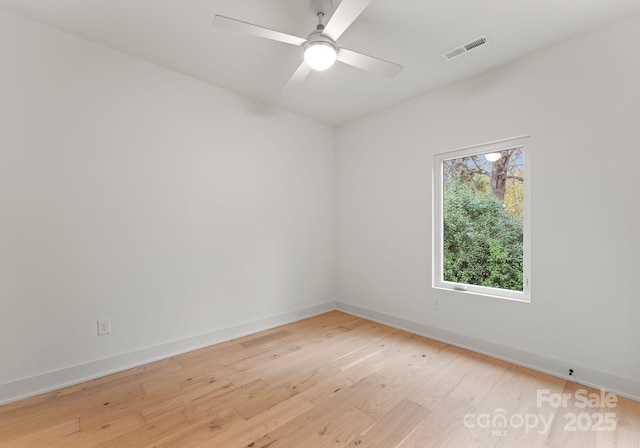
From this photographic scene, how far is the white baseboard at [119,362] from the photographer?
202 cm

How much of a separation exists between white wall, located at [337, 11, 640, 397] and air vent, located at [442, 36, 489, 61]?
124 mm

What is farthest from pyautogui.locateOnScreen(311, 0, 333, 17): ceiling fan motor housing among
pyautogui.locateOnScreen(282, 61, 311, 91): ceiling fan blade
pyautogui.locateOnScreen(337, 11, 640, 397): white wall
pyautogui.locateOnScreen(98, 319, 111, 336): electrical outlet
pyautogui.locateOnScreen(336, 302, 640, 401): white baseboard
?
pyautogui.locateOnScreen(336, 302, 640, 401): white baseboard

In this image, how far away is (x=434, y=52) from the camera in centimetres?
244

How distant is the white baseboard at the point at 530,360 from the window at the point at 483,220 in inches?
18.5

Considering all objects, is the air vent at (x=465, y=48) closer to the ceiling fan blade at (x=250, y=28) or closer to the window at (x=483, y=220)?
the window at (x=483, y=220)

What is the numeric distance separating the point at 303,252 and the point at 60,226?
2.43 meters

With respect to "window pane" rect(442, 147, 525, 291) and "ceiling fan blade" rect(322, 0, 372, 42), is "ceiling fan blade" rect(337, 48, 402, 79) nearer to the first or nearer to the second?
"ceiling fan blade" rect(322, 0, 372, 42)

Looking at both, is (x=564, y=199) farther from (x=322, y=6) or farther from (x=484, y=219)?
(x=322, y=6)

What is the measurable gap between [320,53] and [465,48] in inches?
53.0

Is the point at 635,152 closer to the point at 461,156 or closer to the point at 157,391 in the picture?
the point at 461,156

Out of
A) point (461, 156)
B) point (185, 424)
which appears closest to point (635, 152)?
point (461, 156)

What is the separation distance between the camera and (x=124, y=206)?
248 cm

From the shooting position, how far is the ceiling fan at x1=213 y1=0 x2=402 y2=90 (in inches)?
63.3

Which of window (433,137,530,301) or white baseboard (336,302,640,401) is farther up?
window (433,137,530,301)
